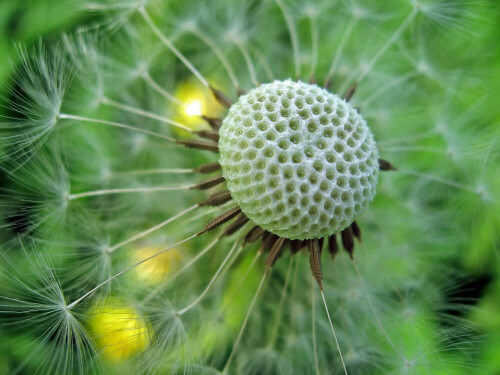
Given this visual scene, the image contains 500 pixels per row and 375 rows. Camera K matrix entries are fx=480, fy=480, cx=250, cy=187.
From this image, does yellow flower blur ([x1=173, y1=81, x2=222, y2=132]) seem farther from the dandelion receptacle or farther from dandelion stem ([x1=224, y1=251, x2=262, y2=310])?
dandelion stem ([x1=224, y1=251, x2=262, y2=310])

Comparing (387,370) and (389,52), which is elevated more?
(389,52)

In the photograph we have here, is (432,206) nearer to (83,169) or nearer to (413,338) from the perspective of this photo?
(413,338)

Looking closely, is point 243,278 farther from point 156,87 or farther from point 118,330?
point 156,87

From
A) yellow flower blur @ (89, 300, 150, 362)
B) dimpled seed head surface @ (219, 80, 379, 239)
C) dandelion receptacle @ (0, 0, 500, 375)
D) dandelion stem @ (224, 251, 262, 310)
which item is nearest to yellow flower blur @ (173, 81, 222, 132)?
dandelion receptacle @ (0, 0, 500, 375)

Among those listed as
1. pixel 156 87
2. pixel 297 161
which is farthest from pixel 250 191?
pixel 156 87

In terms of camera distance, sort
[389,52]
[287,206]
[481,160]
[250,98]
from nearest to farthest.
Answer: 1. [287,206]
2. [250,98]
3. [481,160]
4. [389,52]

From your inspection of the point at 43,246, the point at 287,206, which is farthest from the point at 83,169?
the point at 287,206
